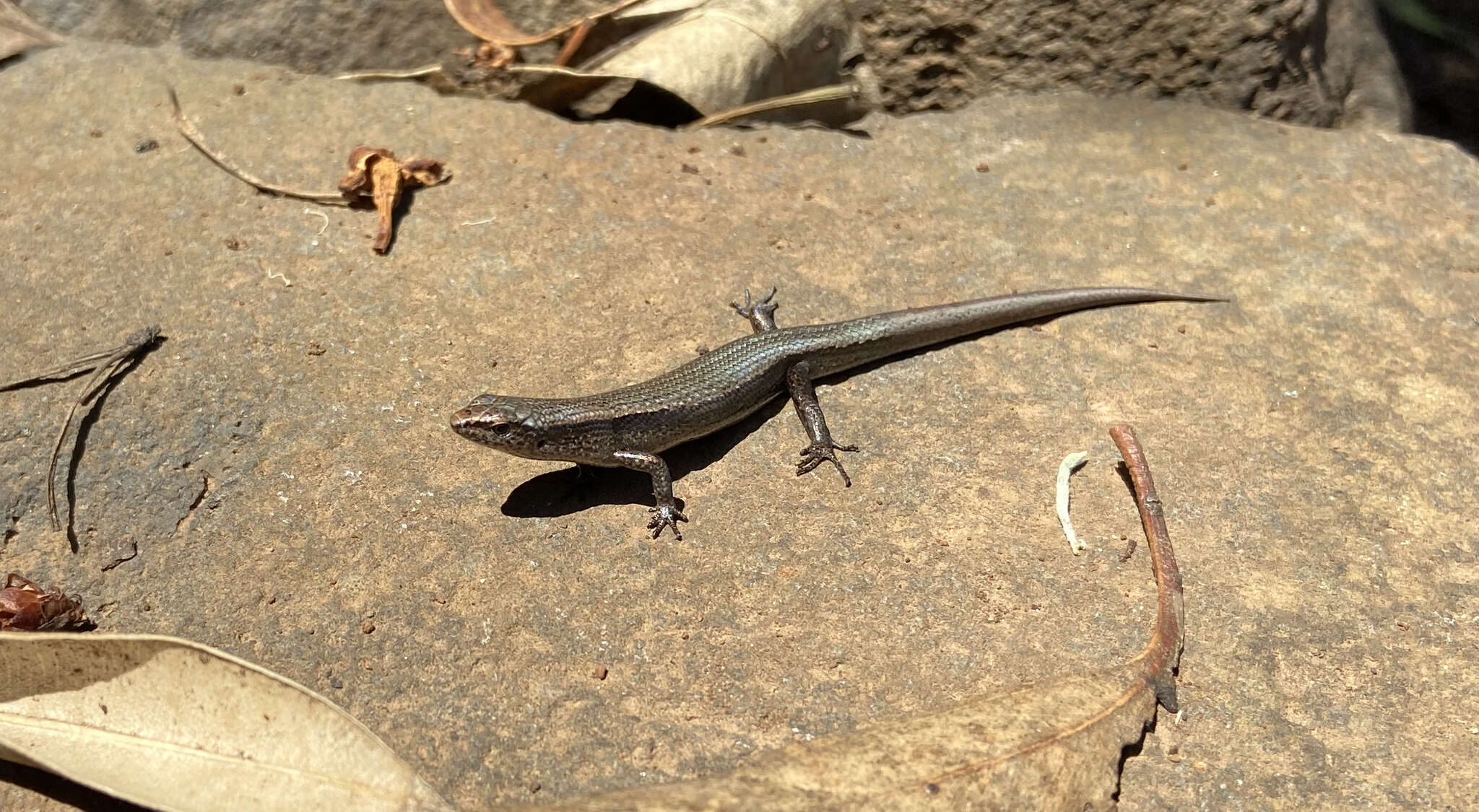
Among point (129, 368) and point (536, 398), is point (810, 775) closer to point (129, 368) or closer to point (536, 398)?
point (536, 398)

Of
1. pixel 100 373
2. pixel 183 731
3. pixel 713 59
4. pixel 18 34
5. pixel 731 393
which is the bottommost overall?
pixel 731 393

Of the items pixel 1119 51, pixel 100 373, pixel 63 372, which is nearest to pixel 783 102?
pixel 1119 51

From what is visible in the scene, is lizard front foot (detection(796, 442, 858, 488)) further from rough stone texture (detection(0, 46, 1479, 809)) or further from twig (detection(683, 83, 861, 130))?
twig (detection(683, 83, 861, 130))

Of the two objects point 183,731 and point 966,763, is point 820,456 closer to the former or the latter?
point 966,763

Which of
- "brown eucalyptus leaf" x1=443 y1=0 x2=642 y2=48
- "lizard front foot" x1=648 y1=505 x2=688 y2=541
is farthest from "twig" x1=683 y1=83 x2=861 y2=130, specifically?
"lizard front foot" x1=648 y1=505 x2=688 y2=541

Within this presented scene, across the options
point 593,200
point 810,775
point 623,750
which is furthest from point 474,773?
point 593,200
